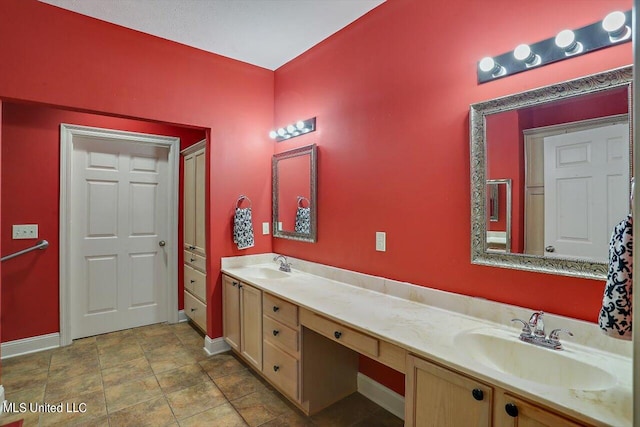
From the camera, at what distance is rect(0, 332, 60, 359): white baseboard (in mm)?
2741

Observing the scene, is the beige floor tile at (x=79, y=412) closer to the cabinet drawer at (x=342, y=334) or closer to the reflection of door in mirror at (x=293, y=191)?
the cabinet drawer at (x=342, y=334)

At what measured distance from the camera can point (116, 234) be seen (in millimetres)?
3312

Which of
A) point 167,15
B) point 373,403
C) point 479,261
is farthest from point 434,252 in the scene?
point 167,15

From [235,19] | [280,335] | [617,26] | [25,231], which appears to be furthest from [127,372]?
[617,26]

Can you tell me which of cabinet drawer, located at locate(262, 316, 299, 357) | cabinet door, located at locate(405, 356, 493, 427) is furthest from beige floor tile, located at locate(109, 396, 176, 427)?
cabinet door, located at locate(405, 356, 493, 427)

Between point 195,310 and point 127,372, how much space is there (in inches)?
35.0

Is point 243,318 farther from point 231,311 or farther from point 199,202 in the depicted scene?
point 199,202

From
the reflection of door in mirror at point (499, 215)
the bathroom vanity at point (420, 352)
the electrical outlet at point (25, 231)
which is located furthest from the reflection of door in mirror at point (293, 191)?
the electrical outlet at point (25, 231)

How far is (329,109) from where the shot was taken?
253 cm

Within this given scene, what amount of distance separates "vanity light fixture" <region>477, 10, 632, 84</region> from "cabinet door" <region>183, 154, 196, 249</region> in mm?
2794

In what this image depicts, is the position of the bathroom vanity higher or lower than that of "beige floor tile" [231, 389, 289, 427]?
higher

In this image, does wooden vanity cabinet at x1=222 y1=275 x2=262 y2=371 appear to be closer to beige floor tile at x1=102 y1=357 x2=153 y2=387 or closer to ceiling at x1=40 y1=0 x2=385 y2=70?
beige floor tile at x1=102 y1=357 x2=153 y2=387

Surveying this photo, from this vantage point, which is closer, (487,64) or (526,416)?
(526,416)

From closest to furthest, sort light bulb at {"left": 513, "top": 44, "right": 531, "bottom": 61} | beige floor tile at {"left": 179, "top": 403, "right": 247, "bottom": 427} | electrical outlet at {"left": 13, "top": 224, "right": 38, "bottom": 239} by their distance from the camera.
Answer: light bulb at {"left": 513, "top": 44, "right": 531, "bottom": 61} → beige floor tile at {"left": 179, "top": 403, "right": 247, "bottom": 427} → electrical outlet at {"left": 13, "top": 224, "right": 38, "bottom": 239}
